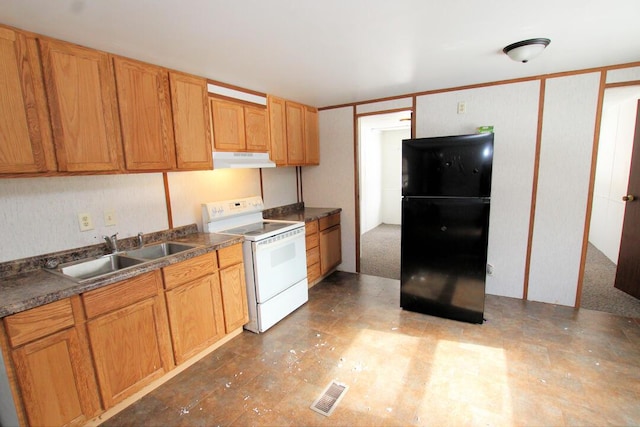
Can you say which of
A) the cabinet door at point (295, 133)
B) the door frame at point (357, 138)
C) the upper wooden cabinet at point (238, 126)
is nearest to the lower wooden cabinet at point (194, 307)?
the upper wooden cabinet at point (238, 126)

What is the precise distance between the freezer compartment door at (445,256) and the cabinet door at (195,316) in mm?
1785

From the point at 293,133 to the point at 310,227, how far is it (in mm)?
1148

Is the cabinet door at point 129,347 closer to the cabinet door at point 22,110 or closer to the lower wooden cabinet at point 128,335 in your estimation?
the lower wooden cabinet at point 128,335

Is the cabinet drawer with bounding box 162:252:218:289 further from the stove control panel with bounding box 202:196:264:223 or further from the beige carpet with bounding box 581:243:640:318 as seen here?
the beige carpet with bounding box 581:243:640:318

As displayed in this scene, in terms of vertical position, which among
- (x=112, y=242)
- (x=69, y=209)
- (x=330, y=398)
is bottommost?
(x=330, y=398)

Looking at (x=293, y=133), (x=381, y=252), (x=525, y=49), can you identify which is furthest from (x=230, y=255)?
(x=381, y=252)

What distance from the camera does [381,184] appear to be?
7.40 metres

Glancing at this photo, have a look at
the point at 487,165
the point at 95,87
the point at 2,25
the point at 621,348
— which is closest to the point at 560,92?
the point at 487,165

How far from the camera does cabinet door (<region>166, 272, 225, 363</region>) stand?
210 cm

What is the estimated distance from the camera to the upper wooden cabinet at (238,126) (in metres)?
2.63

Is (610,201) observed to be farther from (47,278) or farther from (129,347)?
(47,278)

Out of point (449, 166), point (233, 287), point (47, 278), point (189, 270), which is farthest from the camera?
point (449, 166)

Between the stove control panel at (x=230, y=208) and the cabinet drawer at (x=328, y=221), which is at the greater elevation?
the stove control panel at (x=230, y=208)

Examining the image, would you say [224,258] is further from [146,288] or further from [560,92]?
[560,92]
